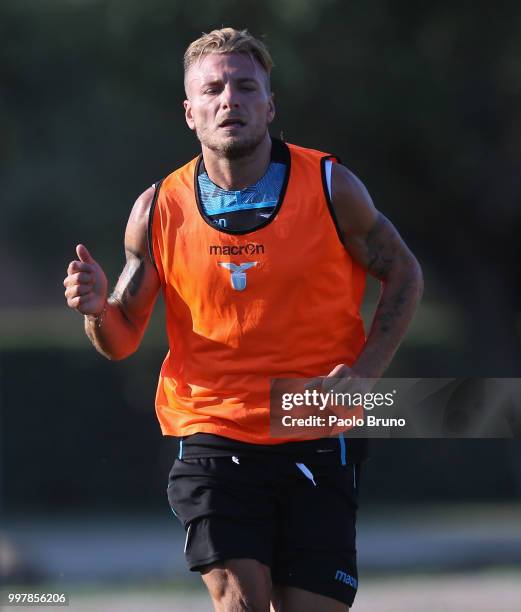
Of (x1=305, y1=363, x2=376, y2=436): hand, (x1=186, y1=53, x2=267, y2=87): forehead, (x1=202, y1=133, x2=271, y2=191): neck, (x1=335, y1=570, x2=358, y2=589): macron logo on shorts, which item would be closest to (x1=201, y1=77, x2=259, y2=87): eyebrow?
(x1=186, y1=53, x2=267, y2=87): forehead

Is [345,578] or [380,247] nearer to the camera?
[345,578]

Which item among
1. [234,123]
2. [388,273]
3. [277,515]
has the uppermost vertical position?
[234,123]

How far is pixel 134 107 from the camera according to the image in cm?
1315

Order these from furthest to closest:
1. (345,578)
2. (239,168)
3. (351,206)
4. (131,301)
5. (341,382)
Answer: (131,301) < (239,168) < (351,206) < (345,578) < (341,382)

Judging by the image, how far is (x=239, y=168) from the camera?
4949mm

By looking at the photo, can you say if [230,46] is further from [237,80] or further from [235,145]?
[235,145]

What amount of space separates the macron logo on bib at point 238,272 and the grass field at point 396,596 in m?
3.89

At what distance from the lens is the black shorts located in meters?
4.66

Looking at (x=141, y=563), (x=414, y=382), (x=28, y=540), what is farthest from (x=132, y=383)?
(x=414, y=382)

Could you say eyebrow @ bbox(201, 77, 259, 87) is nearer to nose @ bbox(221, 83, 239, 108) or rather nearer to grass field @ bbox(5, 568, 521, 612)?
nose @ bbox(221, 83, 239, 108)

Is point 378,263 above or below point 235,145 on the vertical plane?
below

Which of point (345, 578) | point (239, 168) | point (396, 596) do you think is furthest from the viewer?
point (396, 596)

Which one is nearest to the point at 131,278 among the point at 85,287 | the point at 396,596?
the point at 85,287

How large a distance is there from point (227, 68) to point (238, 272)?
0.78 m
